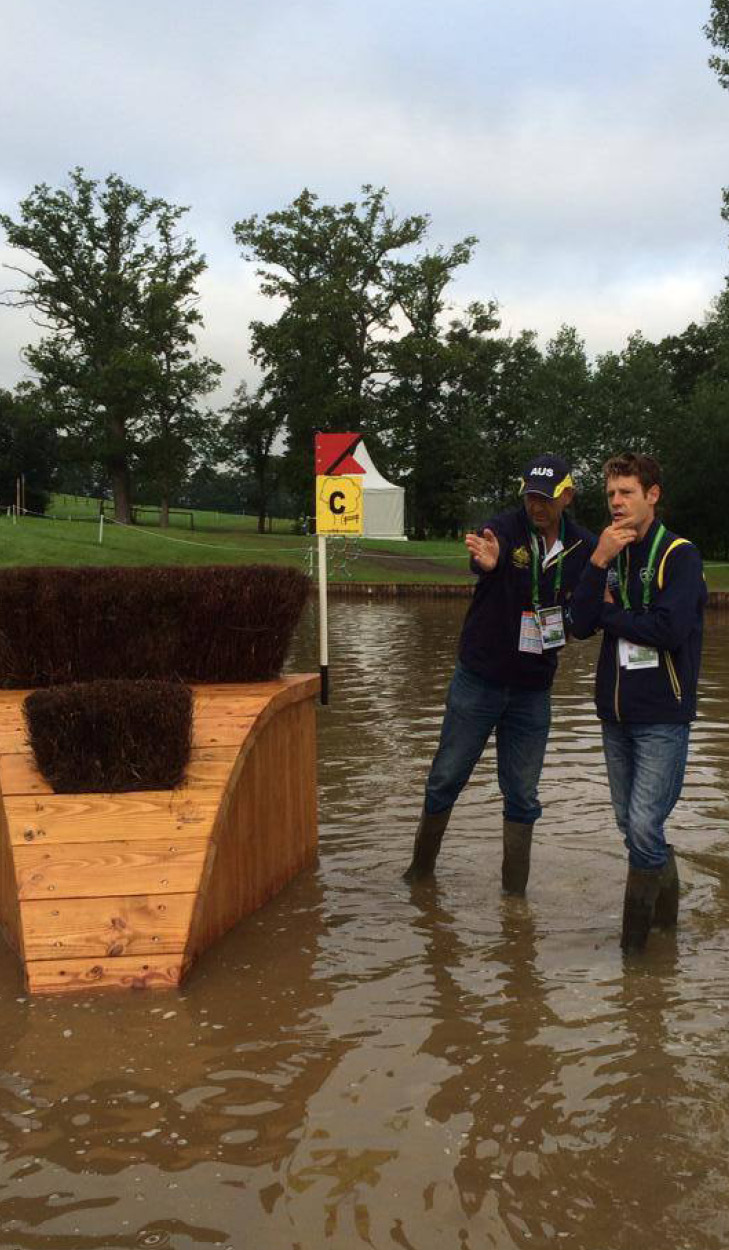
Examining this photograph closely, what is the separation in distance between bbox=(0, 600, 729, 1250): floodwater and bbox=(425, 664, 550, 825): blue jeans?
550 mm

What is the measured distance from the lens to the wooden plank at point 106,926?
168 inches

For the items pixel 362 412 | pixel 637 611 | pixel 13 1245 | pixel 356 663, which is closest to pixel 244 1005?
pixel 13 1245

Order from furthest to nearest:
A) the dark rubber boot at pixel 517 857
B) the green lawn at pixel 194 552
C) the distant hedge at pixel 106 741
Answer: the green lawn at pixel 194 552 < the dark rubber boot at pixel 517 857 < the distant hedge at pixel 106 741

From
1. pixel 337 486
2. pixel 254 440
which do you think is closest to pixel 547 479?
pixel 337 486

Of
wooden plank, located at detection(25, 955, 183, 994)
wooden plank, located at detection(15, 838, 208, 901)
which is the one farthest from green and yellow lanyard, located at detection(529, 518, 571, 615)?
wooden plank, located at detection(25, 955, 183, 994)

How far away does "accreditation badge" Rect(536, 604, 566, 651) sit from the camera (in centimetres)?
520

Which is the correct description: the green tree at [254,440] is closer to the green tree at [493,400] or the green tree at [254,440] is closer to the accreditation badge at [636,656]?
the green tree at [493,400]

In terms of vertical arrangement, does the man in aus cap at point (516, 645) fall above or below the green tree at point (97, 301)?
below

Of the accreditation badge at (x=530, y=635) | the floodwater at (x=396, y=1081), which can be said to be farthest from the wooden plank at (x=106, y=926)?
the accreditation badge at (x=530, y=635)

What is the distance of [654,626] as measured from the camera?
4422 mm

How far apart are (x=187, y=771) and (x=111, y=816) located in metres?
0.40

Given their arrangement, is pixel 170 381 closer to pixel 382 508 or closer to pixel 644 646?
pixel 382 508

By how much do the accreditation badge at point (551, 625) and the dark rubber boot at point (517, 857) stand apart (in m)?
1.04

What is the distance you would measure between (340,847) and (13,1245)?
3912 millimetres
